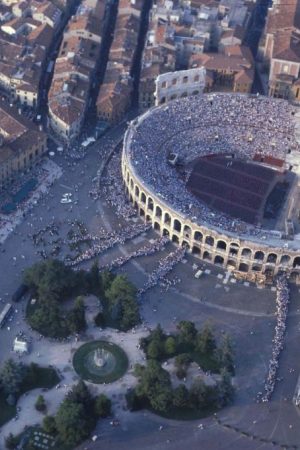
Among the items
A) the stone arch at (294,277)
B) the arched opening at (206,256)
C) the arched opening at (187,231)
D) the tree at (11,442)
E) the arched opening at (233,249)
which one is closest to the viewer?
the tree at (11,442)

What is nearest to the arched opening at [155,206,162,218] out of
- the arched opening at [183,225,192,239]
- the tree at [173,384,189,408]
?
the arched opening at [183,225,192,239]

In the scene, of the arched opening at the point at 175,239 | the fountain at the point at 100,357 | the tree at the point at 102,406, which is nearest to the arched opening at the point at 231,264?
the arched opening at the point at 175,239

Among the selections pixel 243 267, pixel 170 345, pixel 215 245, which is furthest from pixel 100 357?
pixel 243 267

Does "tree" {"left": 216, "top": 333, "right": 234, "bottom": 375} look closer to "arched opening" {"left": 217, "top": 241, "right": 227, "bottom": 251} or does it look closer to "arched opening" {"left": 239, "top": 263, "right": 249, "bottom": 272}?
"arched opening" {"left": 239, "top": 263, "right": 249, "bottom": 272}

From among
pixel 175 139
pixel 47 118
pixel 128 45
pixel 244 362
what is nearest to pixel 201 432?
pixel 244 362

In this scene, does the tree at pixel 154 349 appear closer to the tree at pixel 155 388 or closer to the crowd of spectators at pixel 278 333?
the tree at pixel 155 388

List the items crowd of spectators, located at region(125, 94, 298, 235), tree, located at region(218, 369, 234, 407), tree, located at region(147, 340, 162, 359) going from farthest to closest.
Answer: crowd of spectators, located at region(125, 94, 298, 235) → tree, located at region(147, 340, 162, 359) → tree, located at region(218, 369, 234, 407)

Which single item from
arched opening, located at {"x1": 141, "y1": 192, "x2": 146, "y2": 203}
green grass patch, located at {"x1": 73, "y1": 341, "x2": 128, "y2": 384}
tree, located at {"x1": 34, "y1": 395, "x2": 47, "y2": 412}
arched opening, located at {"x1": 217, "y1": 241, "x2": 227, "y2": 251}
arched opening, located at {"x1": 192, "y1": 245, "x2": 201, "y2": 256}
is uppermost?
arched opening, located at {"x1": 141, "y1": 192, "x2": 146, "y2": 203}
